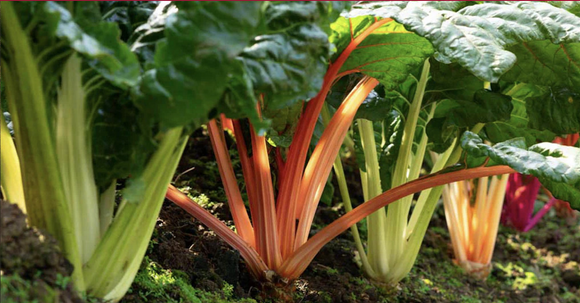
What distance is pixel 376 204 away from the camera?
2.07 m

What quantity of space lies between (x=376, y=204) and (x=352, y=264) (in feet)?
2.25

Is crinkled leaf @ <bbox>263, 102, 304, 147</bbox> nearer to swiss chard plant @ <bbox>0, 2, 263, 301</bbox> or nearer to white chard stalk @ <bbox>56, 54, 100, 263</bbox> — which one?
swiss chard plant @ <bbox>0, 2, 263, 301</bbox>

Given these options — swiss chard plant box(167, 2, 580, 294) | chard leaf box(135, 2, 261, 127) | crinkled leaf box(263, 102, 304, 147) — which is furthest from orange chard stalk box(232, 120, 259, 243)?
chard leaf box(135, 2, 261, 127)

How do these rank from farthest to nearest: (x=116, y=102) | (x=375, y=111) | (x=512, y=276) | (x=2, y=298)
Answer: (x=512, y=276)
(x=375, y=111)
(x=116, y=102)
(x=2, y=298)

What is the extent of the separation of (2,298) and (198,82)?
58 centimetres

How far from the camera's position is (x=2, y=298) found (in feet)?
3.70

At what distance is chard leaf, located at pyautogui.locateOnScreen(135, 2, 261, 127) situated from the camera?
45.6 inches

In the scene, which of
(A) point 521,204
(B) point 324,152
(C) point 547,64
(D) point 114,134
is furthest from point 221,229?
(A) point 521,204

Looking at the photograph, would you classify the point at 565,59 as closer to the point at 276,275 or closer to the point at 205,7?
the point at 276,275

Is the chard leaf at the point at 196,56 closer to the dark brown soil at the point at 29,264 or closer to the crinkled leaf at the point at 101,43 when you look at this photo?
the crinkled leaf at the point at 101,43

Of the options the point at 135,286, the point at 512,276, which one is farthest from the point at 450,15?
the point at 512,276

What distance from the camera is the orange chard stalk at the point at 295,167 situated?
2049 millimetres

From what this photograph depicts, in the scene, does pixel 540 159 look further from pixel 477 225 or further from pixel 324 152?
pixel 477 225

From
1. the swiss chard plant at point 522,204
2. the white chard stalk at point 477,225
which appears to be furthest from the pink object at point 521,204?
the white chard stalk at point 477,225
